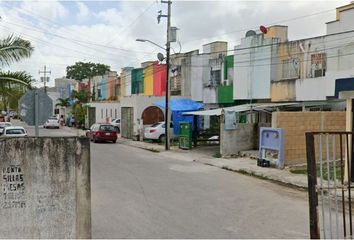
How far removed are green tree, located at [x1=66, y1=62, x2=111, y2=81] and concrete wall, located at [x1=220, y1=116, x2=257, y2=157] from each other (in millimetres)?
89401

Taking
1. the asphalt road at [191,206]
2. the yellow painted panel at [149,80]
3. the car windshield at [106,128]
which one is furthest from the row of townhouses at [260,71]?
the asphalt road at [191,206]

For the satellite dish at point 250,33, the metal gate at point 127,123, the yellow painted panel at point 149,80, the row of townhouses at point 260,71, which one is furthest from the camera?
the yellow painted panel at point 149,80

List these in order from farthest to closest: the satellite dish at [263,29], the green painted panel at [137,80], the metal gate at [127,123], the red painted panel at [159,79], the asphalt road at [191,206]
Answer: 1. the green painted panel at [137,80]
2. the red painted panel at [159,79]
3. the metal gate at [127,123]
4. the satellite dish at [263,29]
5. the asphalt road at [191,206]

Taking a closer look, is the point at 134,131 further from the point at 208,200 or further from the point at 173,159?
the point at 208,200

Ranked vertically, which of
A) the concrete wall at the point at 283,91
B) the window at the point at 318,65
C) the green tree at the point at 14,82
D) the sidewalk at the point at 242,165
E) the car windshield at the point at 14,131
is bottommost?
the sidewalk at the point at 242,165

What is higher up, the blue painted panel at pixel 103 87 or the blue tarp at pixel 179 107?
the blue painted panel at pixel 103 87

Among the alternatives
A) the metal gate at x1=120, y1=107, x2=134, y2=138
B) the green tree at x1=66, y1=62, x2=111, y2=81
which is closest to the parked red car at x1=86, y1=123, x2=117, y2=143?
the metal gate at x1=120, y1=107, x2=134, y2=138

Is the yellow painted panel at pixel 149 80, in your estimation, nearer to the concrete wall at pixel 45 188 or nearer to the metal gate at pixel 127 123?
the metal gate at pixel 127 123

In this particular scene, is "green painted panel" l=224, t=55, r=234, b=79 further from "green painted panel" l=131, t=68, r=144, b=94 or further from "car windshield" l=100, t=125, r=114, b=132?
"green painted panel" l=131, t=68, r=144, b=94

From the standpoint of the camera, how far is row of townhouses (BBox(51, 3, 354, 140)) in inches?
943

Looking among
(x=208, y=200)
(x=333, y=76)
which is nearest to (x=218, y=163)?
(x=333, y=76)

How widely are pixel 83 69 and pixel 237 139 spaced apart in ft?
309

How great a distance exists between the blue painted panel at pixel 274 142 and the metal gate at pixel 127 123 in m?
20.6

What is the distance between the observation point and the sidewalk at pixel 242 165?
16281 mm
